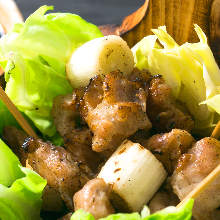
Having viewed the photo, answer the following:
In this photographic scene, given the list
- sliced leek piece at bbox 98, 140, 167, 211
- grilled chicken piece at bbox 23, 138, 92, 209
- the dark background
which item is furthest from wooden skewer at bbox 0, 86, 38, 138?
the dark background

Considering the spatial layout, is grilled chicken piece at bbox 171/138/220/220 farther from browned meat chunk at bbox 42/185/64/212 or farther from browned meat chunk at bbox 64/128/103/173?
browned meat chunk at bbox 42/185/64/212

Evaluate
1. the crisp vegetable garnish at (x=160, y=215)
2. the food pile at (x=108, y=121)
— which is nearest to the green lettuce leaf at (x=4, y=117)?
the food pile at (x=108, y=121)

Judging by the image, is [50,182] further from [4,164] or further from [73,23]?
[73,23]

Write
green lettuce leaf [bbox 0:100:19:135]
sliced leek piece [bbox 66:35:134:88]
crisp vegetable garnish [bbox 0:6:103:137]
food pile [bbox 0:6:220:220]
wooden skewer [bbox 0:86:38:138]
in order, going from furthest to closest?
green lettuce leaf [bbox 0:100:19:135], crisp vegetable garnish [bbox 0:6:103:137], sliced leek piece [bbox 66:35:134:88], wooden skewer [bbox 0:86:38:138], food pile [bbox 0:6:220:220]

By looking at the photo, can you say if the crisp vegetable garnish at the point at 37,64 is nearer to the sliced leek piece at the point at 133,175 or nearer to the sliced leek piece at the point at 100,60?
the sliced leek piece at the point at 100,60

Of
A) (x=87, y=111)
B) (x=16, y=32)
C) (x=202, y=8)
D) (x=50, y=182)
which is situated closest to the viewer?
(x=50, y=182)

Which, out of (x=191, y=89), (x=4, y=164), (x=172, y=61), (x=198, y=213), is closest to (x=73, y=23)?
(x=172, y=61)
